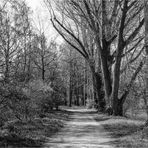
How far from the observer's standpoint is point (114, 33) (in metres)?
22.8

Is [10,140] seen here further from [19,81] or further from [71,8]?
[71,8]

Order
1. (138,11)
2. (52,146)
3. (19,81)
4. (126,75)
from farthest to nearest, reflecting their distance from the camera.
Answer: (126,75) → (138,11) → (19,81) → (52,146)

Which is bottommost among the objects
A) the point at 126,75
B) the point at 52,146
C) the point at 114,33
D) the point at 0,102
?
the point at 52,146

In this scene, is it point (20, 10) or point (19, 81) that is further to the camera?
point (20, 10)

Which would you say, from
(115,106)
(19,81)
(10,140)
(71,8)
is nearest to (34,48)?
(71,8)

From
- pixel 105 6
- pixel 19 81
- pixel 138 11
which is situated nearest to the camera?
pixel 19 81

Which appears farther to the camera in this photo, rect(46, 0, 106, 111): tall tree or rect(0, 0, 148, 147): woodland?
rect(46, 0, 106, 111): tall tree

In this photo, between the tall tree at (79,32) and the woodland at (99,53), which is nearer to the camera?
the woodland at (99,53)

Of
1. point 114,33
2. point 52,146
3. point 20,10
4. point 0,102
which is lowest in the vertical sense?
point 52,146

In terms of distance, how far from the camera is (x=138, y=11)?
2048cm

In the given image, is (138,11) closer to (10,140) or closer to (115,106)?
(115,106)

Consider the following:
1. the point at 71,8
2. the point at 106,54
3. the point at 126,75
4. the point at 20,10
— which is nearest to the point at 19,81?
the point at 20,10

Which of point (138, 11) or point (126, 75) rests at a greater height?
point (138, 11)

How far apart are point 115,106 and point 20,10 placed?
10741mm
